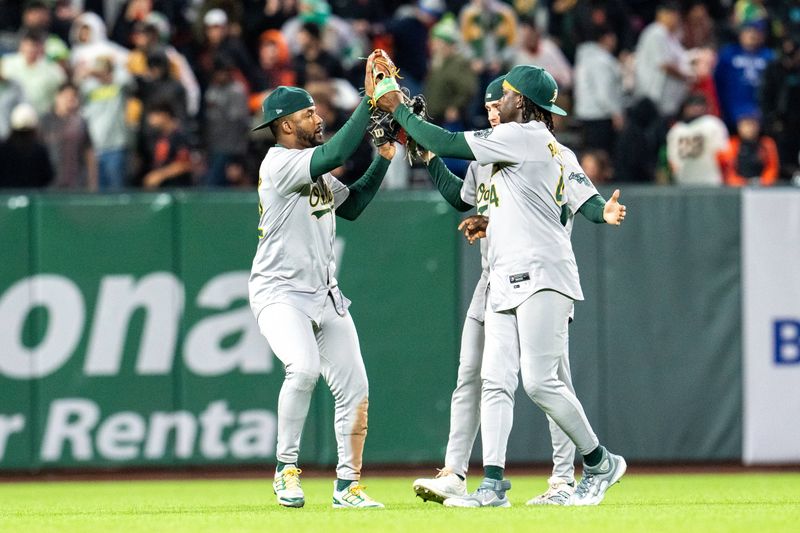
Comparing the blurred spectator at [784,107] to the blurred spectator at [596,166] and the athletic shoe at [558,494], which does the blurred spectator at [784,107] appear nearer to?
the blurred spectator at [596,166]

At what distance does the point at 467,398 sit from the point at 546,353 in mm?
682

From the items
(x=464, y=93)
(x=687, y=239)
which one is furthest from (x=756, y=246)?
(x=464, y=93)

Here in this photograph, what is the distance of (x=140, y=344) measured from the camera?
37.9 feet

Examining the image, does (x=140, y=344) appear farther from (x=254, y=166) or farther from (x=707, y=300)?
(x=707, y=300)

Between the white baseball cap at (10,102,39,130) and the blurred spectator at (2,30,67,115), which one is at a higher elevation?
the blurred spectator at (2,30,67,115)

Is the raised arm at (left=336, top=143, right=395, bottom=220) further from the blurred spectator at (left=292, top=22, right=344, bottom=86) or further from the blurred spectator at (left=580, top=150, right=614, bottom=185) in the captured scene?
the blurred spectator at (left=292, top=22, right=344, bottom=86)

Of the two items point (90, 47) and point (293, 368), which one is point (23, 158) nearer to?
point (90, 47)

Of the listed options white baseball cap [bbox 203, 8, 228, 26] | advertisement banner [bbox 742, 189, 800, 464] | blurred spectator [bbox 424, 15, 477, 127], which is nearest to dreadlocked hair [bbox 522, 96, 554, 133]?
advertisement banner [bbox 742, 189, 800, 464]

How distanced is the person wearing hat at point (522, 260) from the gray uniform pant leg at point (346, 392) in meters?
0.56

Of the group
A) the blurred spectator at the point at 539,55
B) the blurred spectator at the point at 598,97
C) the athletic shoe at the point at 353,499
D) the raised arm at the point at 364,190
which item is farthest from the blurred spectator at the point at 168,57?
the athletic shoe at the point at 353,499

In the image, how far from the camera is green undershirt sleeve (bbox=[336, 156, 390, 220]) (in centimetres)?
824

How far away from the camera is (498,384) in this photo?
762cm

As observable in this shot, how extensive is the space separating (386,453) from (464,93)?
4.28m

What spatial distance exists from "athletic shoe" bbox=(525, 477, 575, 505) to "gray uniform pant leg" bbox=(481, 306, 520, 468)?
52cm
